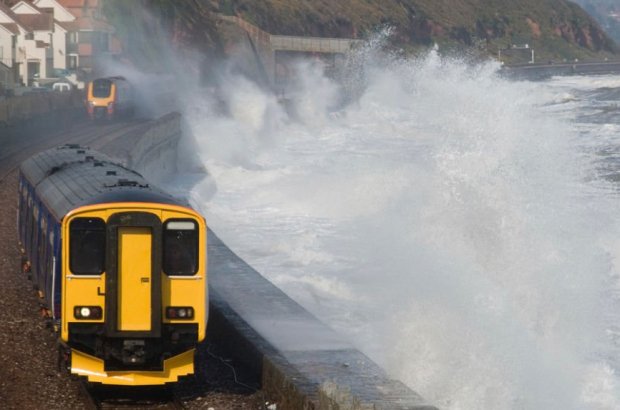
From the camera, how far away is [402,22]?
149750 mm

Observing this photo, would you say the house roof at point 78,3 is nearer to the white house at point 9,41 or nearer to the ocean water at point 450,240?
the white house at point 9,41

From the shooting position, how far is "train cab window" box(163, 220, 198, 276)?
1159 cm

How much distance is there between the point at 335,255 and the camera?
24.1 metres

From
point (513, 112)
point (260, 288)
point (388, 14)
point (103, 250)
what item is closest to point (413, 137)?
point (513, 112)

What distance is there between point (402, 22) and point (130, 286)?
141 m

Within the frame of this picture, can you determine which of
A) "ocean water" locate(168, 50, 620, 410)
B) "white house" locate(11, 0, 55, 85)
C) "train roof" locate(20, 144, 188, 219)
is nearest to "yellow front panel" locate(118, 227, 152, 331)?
"train roof" locate(20, 144, 188, 219)

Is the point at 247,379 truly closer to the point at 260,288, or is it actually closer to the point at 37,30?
the point at 260,288

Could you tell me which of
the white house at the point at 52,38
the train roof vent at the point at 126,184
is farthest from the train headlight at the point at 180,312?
the white house at the point at 52,38

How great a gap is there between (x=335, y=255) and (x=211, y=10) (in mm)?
85533

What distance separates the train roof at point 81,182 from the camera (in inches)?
467

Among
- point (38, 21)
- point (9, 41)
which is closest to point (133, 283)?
point (9, 41)

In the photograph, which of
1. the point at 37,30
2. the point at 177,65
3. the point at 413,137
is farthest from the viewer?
the point at 177,65

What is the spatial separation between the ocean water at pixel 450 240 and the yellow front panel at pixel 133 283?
11.6 ft

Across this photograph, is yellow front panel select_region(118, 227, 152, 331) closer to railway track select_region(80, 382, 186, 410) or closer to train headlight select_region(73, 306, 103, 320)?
train headlight select_region(73, 306, 103, 320)
